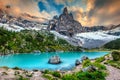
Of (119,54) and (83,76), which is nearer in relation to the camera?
(83,76)

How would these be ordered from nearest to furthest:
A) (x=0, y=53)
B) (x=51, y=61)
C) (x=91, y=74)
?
(x=91, y=74) < (x=51, y=61) < (x=0, y=53)

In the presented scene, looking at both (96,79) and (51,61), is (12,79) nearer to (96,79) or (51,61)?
(96,79)

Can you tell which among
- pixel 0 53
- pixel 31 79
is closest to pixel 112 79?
pixel 31 79

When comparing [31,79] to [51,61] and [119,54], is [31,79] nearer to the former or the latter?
[119,54]

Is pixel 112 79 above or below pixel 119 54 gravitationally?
below

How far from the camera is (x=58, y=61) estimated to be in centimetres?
11038

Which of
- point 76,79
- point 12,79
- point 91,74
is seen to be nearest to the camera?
point 12,79

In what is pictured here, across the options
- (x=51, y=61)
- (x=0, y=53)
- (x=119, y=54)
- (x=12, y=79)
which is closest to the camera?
(x=12, y=79)

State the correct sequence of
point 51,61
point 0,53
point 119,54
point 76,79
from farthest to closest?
point 0,53
point 51,61
point 119,54
point 76,79

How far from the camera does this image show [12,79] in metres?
27.8

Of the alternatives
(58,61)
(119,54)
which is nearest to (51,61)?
(58,61)

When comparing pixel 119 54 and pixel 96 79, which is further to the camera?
pixel 119 54

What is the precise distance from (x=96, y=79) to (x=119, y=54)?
32419 millimetres

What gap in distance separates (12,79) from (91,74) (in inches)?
427
